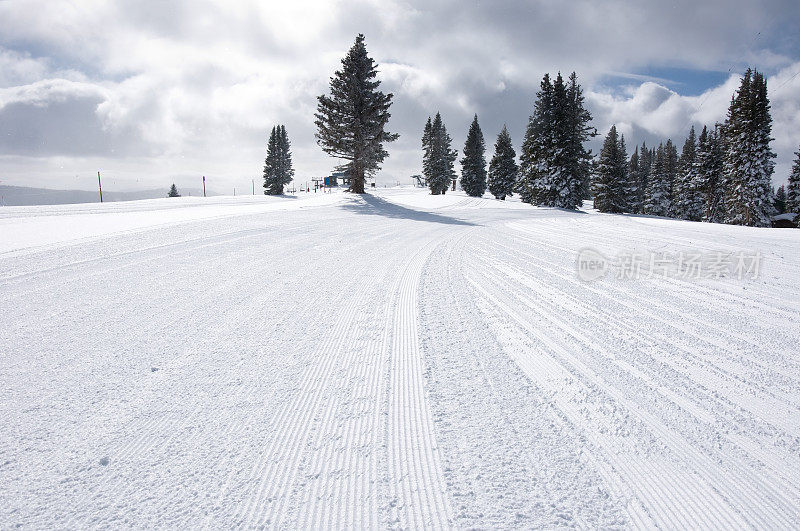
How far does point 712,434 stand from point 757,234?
11.9 meters

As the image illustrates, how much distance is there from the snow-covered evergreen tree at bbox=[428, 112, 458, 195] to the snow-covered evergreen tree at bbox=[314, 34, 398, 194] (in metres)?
26.7

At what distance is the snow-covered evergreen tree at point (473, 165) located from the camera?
52312mm

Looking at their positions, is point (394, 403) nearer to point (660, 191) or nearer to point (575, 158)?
point (575, 158)

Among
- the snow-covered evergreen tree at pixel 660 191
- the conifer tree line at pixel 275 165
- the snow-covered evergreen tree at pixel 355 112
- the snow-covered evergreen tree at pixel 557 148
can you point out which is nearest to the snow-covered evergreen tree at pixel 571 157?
the snow-covered evergreen tree at pixel 557 148

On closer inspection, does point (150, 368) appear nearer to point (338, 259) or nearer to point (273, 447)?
point (273, 447)

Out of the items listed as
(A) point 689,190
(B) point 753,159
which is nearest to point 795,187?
(A) point 689,190

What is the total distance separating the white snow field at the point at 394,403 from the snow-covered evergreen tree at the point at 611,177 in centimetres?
4329

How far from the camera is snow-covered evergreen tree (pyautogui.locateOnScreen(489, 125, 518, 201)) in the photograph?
51.2 meters

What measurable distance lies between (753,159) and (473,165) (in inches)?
1156

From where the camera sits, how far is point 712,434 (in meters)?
1.91

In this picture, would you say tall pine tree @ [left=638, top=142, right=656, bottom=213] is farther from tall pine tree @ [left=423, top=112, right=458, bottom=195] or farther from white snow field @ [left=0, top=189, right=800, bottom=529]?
white snow field @ [left=0, top=189, right=800, bottom=529]

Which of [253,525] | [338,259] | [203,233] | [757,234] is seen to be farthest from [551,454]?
[757,234]

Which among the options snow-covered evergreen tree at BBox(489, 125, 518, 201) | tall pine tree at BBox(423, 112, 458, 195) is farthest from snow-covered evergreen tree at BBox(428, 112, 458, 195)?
snow-covered evergreen tree at BBox(489, 125, 518, 201)

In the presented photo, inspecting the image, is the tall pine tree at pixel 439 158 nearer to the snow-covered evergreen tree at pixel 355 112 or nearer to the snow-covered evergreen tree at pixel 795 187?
the snow-covered evergreen tree at pixel 355 112
